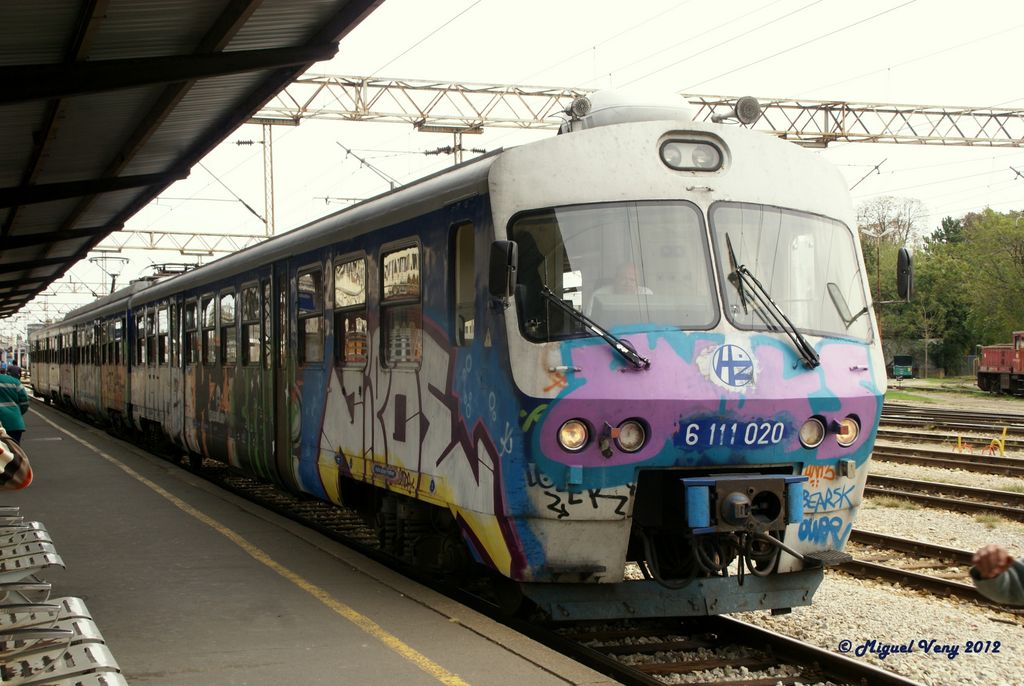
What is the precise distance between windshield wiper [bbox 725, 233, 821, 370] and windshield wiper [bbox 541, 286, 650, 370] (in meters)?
0.77

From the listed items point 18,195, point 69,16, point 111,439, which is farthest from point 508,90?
point 69,16

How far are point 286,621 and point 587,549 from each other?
6.02ft

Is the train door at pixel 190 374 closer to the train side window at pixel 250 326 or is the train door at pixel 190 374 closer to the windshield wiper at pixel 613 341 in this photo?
the train side window at pixel 250 326

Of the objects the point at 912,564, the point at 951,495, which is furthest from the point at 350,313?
the point at 951,495

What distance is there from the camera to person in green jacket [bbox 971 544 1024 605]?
11.6ft

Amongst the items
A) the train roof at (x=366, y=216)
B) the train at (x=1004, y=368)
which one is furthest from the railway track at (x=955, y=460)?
the train at (x=1004, y=368)

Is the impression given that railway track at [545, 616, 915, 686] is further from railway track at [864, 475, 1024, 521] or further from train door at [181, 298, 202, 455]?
train door at [181, 298, 202, 455]

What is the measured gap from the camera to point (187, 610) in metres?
6.67

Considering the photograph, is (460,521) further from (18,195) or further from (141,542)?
(18,195)

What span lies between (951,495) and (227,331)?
30.6 feet

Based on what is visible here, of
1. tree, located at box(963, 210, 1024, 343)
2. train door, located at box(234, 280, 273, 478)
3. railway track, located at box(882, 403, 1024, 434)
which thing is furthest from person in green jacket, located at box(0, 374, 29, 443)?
tree, located at box(963, 210, 1024, 343)

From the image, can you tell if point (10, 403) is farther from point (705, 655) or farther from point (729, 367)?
point (729, 367)

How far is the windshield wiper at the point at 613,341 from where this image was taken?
611 cm

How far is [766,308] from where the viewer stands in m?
6.46
